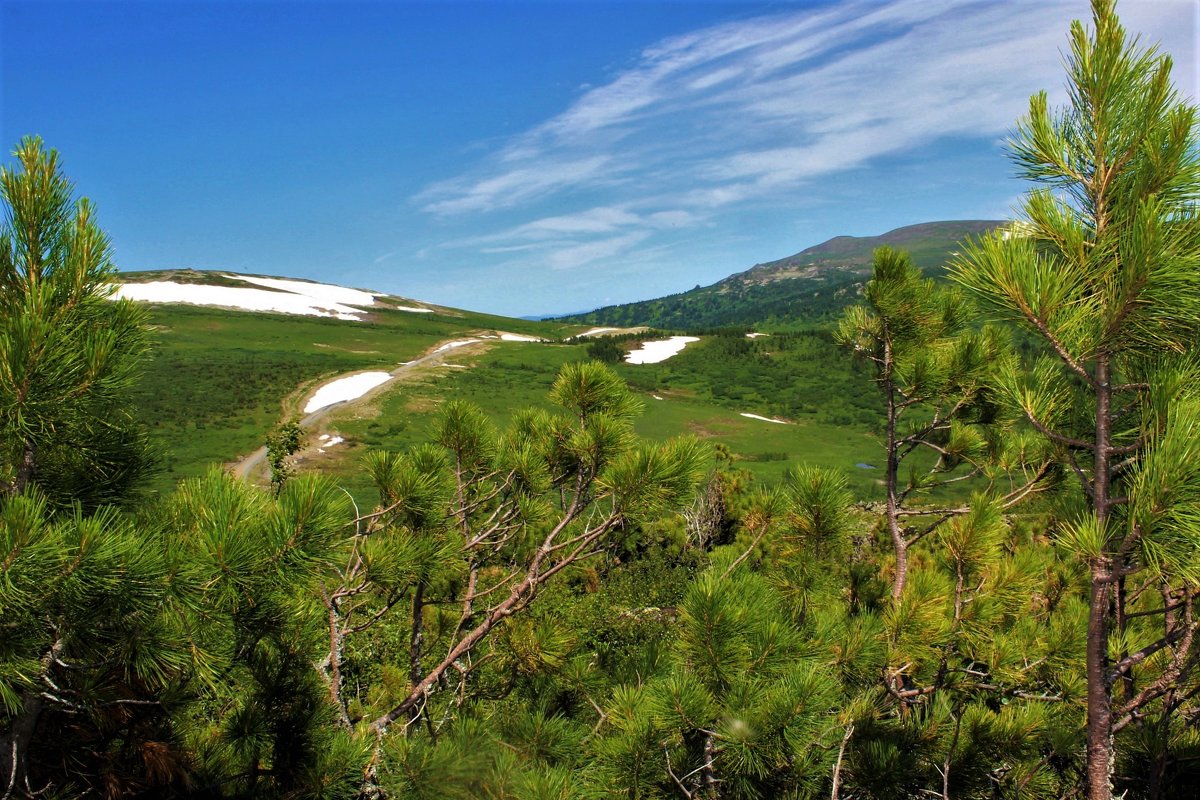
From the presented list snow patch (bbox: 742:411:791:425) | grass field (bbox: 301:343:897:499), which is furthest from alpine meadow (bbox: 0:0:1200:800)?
snow patch (bbox: 742:411:791:425)

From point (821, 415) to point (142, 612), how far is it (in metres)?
71.7

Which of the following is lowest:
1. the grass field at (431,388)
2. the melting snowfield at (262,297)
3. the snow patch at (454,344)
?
the grass field at (431,388)

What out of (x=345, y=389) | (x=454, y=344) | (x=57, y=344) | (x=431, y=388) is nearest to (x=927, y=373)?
(x=57, y=344)

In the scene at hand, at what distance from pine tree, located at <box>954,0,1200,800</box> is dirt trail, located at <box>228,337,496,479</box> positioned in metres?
12.1

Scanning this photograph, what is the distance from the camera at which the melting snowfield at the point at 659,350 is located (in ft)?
291

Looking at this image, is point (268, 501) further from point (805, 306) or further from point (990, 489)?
point (805, 306)

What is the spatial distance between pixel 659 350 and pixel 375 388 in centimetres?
5296

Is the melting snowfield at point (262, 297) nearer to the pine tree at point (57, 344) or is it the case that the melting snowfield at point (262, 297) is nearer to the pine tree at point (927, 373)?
the pine tree at point (57, 344)

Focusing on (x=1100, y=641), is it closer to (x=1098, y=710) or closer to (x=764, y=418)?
(x=1098, y=710)

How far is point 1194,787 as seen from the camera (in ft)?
10.7

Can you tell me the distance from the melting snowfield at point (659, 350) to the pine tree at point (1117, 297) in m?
84.3

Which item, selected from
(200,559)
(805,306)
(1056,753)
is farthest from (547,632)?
(805,306)

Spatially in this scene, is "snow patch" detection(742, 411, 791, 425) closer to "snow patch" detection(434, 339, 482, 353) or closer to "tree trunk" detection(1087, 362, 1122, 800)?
"snow patch" detection(434, 339, 482, 353)

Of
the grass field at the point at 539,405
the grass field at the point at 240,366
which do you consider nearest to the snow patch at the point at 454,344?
the grass field at the point at 240,366
